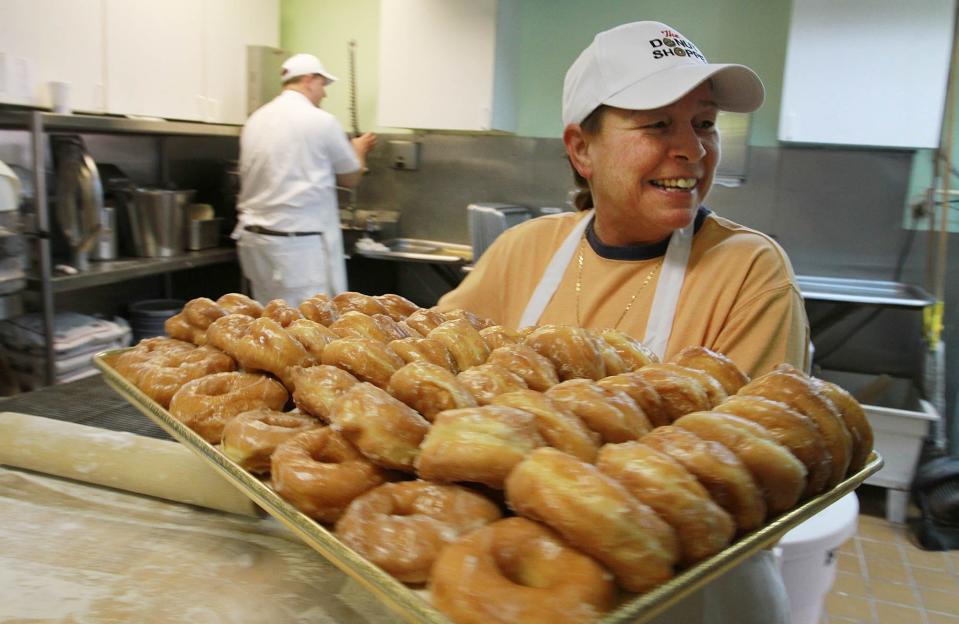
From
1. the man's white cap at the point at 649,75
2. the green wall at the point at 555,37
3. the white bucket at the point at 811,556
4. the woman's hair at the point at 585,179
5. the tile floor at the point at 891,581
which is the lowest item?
the tile floor at the point at 891,581

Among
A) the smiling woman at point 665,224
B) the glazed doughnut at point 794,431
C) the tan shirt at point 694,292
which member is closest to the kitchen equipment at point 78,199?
the tan shirt at point 694,292

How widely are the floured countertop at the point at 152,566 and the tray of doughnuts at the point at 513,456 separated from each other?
157mm

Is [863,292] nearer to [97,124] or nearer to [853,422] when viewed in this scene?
[853,422]

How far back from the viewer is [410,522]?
2.60 ft

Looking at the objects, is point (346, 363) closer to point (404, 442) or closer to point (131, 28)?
point (404, 442)

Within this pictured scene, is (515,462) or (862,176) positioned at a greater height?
(862,176)

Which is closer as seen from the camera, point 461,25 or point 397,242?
point 461,25

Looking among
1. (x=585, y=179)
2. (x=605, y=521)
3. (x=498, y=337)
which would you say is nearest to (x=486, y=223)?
(x=585, y=179)

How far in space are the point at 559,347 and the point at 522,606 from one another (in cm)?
53

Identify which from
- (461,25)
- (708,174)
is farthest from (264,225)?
(708,174)

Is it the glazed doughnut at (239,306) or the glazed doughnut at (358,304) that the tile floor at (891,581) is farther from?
the glazed doughnut at (239,306)

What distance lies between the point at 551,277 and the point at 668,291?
1.14 feet

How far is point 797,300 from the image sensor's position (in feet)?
5.41

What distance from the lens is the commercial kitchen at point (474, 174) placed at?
3.70 meters
